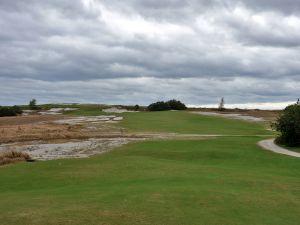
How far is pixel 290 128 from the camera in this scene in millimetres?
49531

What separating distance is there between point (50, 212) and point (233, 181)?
10553 millimetres

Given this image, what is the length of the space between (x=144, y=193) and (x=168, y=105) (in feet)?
392

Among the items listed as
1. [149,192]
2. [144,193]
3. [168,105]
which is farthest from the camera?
[168,105]

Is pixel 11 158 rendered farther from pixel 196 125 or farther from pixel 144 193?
pixel 196 125

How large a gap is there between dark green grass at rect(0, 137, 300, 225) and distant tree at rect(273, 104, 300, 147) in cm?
1392

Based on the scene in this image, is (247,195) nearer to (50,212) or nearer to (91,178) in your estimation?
(50,212)

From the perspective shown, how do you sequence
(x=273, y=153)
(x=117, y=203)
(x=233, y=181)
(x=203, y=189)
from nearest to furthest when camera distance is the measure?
(x=117, y=203)
(x=203, y=189)
(x=233, y=181)
(x=273, y=153)

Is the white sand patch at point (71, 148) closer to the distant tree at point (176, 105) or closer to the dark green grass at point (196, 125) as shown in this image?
the dark green grass at point (196, 125)

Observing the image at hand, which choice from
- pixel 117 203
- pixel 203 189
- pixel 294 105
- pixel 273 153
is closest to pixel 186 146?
pixel 273 153

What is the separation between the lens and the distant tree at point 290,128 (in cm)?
4953

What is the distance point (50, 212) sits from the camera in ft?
52.0

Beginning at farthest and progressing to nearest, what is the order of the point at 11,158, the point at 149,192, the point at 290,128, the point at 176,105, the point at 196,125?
the point at 176,105 < the point at 196,125 < the point at 290,128 < the point at 11,158 < the point at 149,192

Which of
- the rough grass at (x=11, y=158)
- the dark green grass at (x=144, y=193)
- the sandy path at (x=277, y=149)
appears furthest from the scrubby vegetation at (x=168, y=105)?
the dark green grass at (x=144, y=193)

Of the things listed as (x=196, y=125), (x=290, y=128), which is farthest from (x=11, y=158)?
(x=196, y=125)
